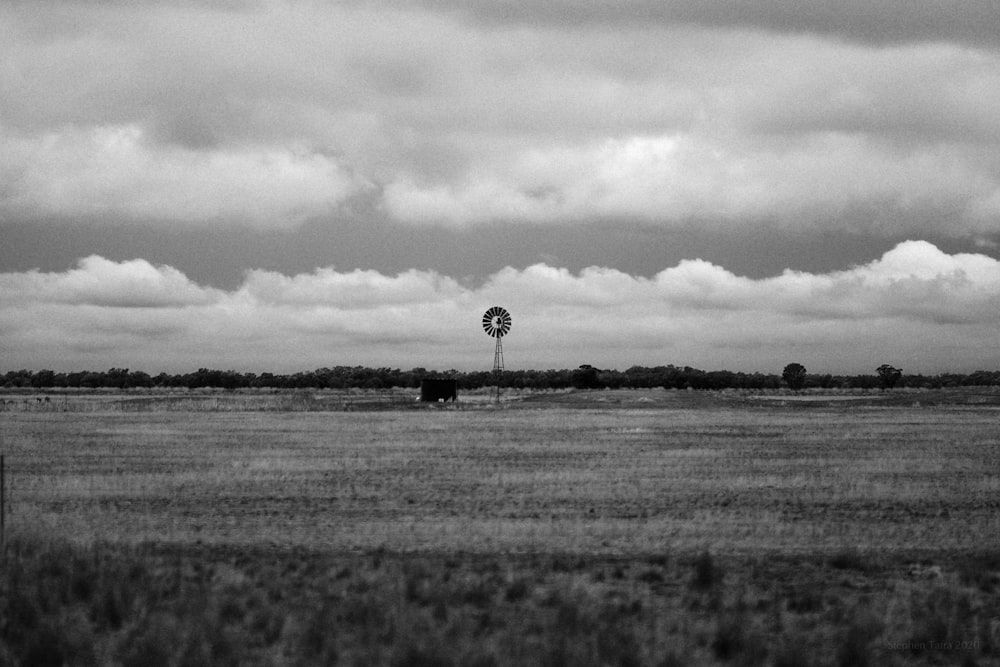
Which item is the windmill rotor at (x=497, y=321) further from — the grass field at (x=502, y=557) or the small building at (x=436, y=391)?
the grass field at (x=502, y=557)

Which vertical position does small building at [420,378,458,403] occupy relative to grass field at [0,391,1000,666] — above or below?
above

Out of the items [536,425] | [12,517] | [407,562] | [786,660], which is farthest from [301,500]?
[536,425]

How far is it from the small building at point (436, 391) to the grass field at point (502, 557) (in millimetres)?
61044

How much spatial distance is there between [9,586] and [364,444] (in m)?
28.9

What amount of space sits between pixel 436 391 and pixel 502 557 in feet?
276

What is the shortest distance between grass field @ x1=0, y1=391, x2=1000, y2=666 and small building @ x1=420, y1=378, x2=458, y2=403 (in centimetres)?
6104

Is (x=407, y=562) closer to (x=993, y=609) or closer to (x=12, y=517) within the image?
(x=993, y=609)

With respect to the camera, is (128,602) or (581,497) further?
(581,497)

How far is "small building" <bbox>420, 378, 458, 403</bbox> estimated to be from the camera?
99438mm

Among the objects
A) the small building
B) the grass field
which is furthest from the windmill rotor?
the grass field

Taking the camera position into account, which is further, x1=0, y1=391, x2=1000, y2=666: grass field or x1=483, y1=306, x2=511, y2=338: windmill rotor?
x1=483, y1=306, x2=511, y2=338: windmill rotor

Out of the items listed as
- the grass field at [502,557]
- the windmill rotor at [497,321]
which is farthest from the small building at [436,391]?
the grass field at [502,557]

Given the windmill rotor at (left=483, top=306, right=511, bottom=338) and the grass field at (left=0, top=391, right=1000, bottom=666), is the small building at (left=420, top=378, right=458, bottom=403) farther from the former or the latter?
the grass field at (left=0, top=391, right=1000, bottom=666)

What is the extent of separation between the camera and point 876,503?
23.5 m
